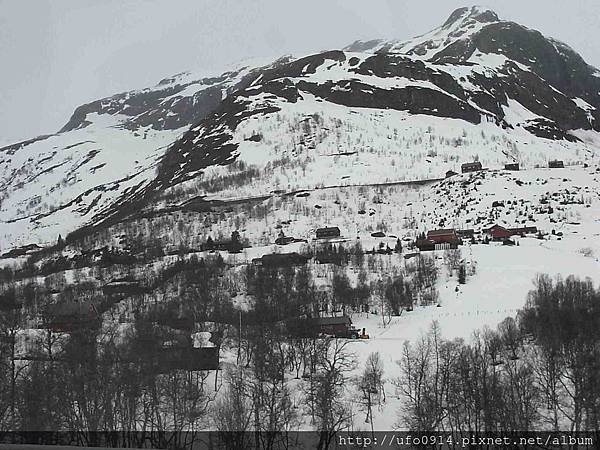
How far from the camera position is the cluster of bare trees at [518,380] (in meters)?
20.4

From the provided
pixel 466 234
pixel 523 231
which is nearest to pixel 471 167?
pixel 466 234

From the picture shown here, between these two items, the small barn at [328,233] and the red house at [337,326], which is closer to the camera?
the red house at [337,326]

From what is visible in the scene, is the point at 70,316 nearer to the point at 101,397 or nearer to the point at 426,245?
the point at 101,397

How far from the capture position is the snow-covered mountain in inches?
4230

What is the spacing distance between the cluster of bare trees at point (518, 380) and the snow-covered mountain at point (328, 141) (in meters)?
73.2

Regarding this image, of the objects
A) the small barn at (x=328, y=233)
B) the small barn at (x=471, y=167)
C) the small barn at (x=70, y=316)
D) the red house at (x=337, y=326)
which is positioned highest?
the small barn at (x=471, y=167)

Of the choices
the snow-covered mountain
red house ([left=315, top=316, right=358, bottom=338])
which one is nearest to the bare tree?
red house ([left=315, top=316, right=358, bottom=338])

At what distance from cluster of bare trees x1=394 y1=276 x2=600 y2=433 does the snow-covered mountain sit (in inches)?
2880


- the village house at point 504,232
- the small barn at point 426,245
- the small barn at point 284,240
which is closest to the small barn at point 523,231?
the village house at point 504,232

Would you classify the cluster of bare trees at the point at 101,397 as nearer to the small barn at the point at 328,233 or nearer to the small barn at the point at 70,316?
the small barn at the point at 70,316

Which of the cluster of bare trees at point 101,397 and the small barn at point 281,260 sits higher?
the small barn at point 281,260

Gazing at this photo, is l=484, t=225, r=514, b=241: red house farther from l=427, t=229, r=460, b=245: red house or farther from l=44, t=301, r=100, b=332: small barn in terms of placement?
l=44, t=301, r=100, b=332: small barn

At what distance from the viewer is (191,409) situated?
2198 centimetres

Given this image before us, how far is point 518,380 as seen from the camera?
73.0ft
